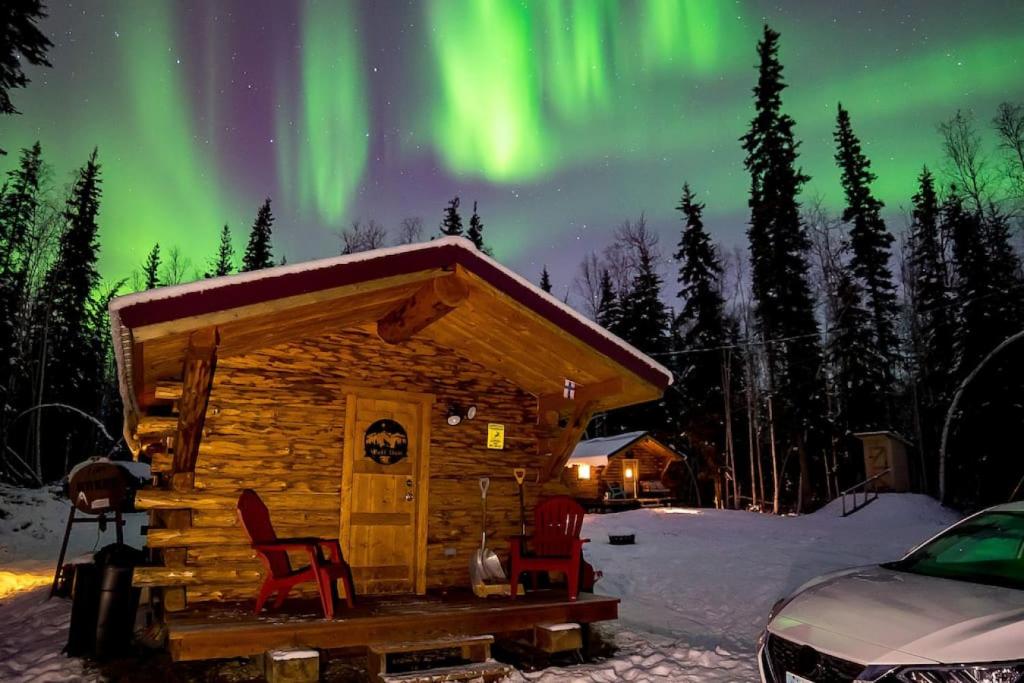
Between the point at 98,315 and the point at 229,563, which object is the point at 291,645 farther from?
the point at 98,315

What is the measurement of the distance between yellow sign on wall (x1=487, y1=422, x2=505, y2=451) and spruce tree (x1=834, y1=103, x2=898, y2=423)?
2720cm

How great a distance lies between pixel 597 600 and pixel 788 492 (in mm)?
31903

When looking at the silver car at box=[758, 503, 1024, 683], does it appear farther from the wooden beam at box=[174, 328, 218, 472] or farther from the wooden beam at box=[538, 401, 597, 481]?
the wooden beam at box=[174, 328, 218, 472]

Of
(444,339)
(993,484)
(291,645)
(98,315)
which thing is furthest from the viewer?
(98,315)

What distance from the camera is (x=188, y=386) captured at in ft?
17.3

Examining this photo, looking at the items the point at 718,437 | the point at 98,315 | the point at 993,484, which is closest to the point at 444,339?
the point at 993,484

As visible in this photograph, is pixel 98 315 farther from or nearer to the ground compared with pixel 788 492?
farther from the ground

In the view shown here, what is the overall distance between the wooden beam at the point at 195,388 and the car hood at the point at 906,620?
4.49 m

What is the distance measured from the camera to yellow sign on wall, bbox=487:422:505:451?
769 cm

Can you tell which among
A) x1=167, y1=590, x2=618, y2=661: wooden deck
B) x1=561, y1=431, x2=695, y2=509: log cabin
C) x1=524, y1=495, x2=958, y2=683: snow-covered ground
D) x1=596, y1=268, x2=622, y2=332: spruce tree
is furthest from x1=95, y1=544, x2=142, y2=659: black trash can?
x1=596, y1=268, x2=622, y2=332: spruce tree

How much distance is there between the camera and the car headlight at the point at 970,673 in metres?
2.68

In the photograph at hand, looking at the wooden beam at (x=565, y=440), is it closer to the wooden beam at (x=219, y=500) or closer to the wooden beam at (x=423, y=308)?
the wooden beam at (x=423, y=308)

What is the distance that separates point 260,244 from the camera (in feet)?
127

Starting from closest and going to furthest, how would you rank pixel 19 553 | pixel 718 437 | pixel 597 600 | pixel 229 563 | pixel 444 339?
pixel 229 563 → pixel 597 600 → pixel 444 339 → pixel 19 553 → pixel 718 437
